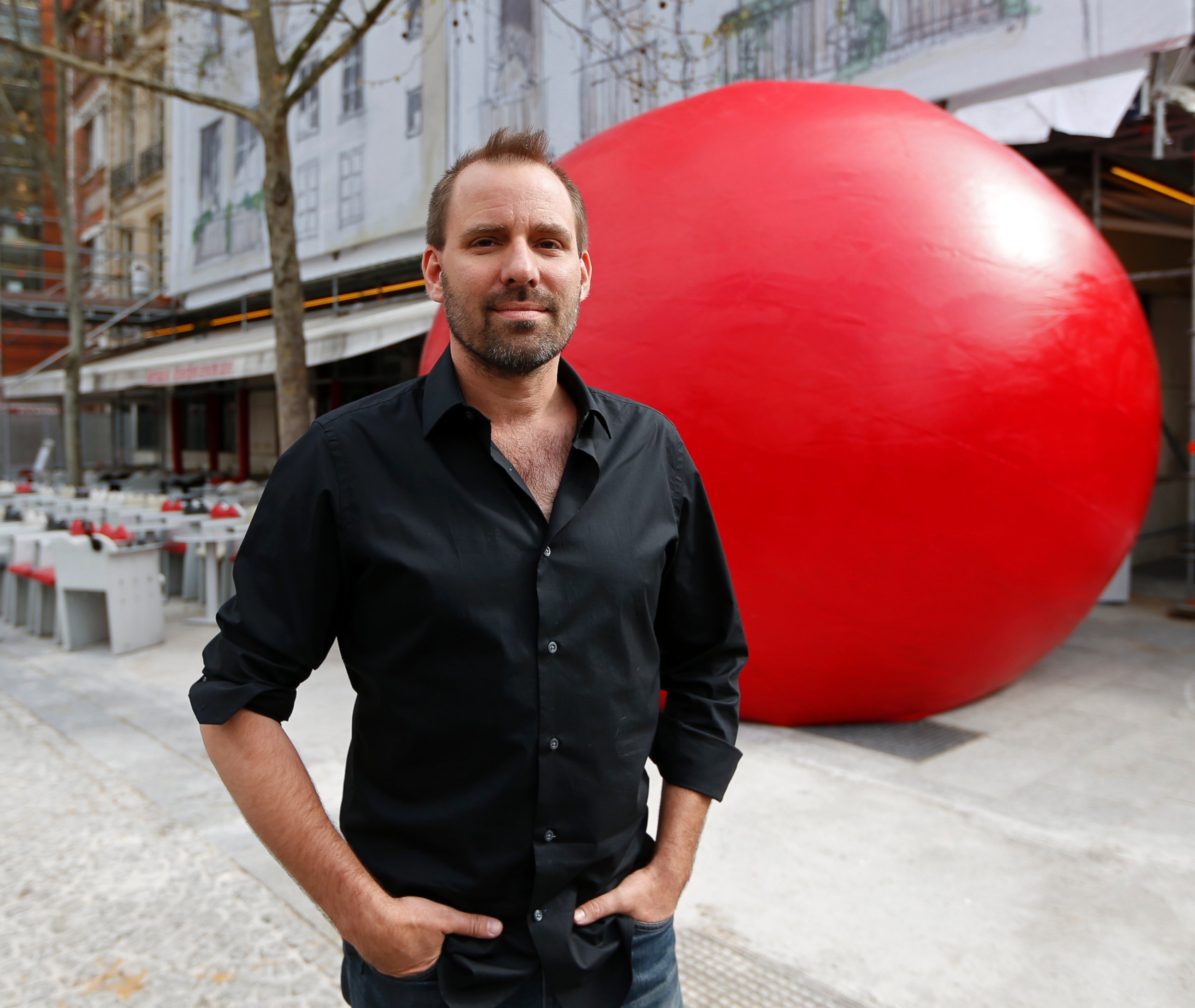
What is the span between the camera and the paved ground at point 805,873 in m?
2.91

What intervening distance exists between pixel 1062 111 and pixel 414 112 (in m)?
9.35

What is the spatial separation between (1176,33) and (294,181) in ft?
44.4

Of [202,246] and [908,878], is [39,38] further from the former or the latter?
[908,878]

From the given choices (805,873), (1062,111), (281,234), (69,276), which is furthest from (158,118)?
(805,873)

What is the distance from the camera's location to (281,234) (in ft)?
26.4

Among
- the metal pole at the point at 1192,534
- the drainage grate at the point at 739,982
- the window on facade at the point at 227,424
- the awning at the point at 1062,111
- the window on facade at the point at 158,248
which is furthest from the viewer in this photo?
the window on facade at the point at 158,248

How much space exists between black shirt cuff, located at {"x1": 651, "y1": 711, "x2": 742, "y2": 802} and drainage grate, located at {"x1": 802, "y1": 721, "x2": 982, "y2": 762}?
139 inches

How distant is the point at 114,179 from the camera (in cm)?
2630

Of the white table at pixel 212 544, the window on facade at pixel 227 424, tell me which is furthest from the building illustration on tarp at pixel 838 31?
the window on facade at pixel 227 424

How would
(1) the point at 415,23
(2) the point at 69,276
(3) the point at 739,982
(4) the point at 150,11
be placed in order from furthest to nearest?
(4) the point at 150,11 → (2) the point at 69,276 → (1) the point at 415,23 → (3) the point at 739,982

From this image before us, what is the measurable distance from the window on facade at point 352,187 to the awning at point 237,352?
180 centimetres

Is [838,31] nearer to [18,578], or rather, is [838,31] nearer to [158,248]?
[18,578]

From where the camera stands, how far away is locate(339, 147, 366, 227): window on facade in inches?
579

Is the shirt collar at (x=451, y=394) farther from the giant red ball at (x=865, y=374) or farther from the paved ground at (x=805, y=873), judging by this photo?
the giant red ball at (x=865, y=374)
